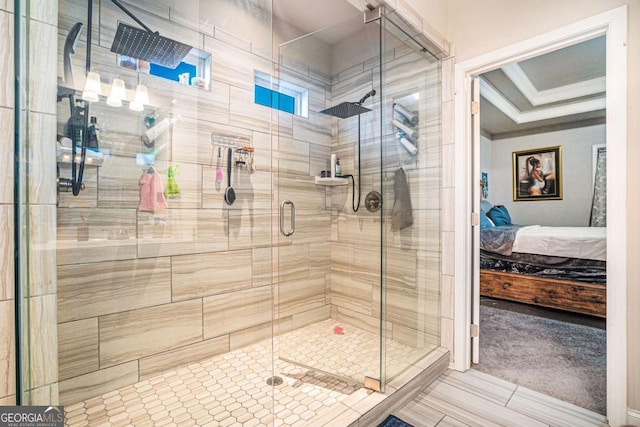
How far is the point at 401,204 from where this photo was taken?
2361 mm

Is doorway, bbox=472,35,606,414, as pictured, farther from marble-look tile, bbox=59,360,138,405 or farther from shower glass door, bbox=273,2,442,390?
marble-look tile, bbox=59,360,138,405

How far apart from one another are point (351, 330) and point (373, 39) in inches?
95.4

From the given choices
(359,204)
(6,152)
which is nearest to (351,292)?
(359,204)

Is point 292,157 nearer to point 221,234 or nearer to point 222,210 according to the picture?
point 222,210

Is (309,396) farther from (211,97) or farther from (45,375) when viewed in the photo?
(211,97)

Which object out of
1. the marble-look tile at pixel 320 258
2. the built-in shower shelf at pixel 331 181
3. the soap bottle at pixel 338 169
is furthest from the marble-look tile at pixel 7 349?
the soap bottle at pixel 338 169

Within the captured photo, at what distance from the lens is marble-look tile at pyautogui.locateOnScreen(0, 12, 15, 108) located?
38.4 inches

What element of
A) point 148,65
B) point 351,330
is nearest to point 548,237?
point 351,330

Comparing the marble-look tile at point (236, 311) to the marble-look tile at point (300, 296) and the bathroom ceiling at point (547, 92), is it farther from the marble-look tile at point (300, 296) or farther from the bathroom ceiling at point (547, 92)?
the bathroom ceiling at point (547, 92)

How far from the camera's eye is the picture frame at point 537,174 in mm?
5930

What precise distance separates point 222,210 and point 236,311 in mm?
816

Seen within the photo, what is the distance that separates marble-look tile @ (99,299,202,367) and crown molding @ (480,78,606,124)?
4684 mm

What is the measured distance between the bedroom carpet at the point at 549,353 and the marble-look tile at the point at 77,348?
263cm

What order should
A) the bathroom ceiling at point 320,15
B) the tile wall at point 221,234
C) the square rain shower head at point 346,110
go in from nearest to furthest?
the tile wall at point 221,234 < the bathroom ceiling at point 320,15 < the square rain shower head at point 346,110
